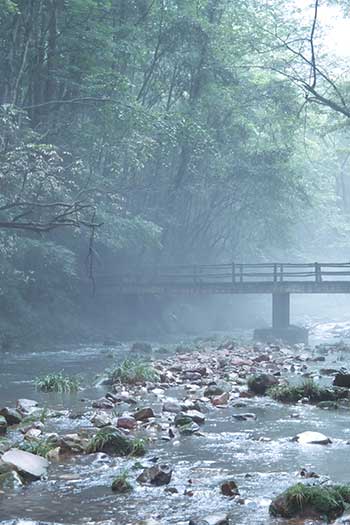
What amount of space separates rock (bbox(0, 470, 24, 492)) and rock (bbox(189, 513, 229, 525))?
4.43ft

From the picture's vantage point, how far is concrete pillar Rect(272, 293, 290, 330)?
88.4ft

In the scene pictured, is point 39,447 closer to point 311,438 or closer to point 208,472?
point 208,472

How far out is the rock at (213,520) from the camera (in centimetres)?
354

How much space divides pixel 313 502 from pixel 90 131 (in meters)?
17.8

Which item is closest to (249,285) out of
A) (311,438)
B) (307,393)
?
(307,393)

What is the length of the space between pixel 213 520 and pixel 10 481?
148 centimetres

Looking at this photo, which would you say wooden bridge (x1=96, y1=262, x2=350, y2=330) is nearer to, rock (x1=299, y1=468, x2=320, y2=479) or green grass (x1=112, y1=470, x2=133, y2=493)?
rock (x1=299, y1=468, x2=320, y2=479)

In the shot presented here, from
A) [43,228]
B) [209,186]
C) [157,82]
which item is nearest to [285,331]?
[209,186]

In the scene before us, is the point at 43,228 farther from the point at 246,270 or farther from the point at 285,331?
the point at 246,270

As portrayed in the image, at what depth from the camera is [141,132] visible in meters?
21.6

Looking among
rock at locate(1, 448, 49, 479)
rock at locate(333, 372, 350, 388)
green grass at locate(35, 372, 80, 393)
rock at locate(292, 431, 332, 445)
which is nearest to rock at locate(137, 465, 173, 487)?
rock at locate(1, 448, 49, 479)

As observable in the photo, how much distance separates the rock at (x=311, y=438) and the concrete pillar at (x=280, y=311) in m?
21.2

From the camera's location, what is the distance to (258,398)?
850cm

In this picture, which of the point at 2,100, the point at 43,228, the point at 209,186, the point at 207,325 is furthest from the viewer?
the point at 207,325
